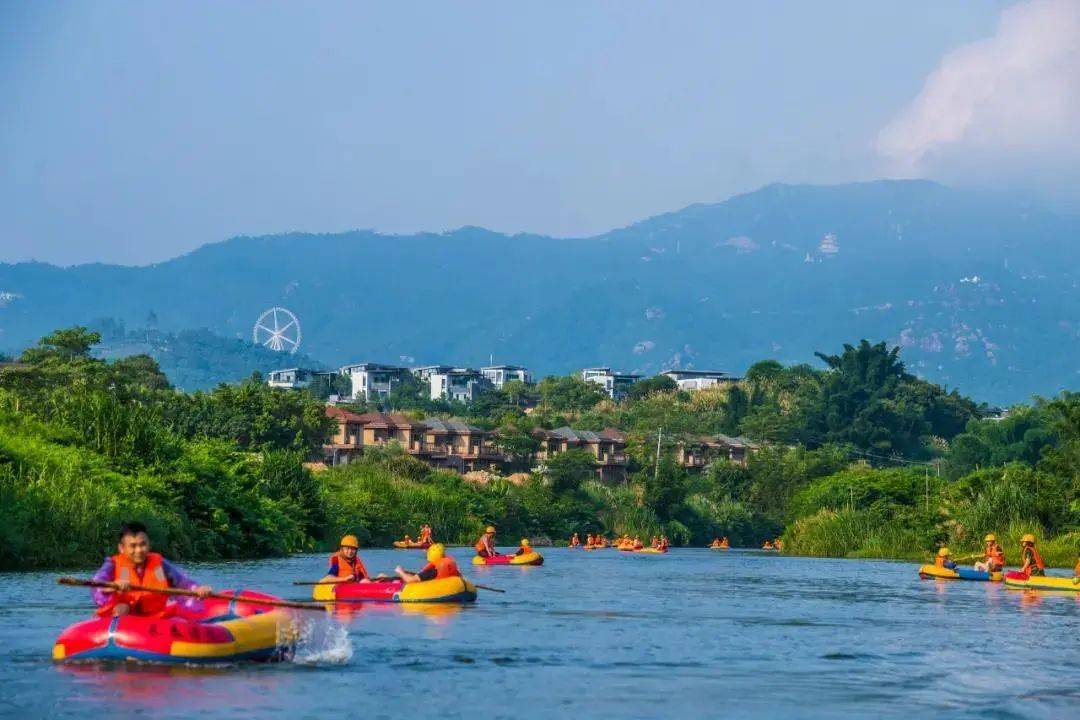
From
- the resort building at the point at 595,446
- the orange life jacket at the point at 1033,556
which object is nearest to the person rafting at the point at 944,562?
the orange life jacket at the point at 1033,556

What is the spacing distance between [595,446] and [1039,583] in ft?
284

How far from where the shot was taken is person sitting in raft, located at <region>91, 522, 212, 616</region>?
67.8 ft

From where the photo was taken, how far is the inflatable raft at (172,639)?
20.2 m

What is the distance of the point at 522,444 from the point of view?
12262cm

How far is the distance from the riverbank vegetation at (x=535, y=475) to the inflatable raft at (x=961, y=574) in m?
10.1

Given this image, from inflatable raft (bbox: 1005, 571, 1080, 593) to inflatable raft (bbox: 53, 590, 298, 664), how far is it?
1015 inches

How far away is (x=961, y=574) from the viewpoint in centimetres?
4791

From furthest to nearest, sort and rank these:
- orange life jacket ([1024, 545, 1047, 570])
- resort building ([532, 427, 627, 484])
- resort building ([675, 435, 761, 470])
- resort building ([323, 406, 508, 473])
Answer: resort building ([675, 435, 761, 470])
resort building ([532, 427, 627, 484])
resort building ([323, 406, 508, 473])
orange life jacket ([1024, 545, 1047, 570])

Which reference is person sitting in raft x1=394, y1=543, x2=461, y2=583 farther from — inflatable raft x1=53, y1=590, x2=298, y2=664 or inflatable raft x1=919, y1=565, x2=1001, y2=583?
inflatable raft x1=919, y1=565, x2=1001, y2=583

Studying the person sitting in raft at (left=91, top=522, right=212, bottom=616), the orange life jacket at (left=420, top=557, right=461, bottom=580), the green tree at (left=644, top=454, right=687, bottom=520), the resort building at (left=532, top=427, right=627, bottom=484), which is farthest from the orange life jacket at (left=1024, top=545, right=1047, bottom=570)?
the resort building at (left=532, top=427, right=627, bottom=484)

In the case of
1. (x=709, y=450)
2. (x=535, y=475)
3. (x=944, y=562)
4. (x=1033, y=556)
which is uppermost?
(x=709, y=450)

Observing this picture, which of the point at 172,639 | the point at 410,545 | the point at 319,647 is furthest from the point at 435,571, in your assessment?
the point at 410,545

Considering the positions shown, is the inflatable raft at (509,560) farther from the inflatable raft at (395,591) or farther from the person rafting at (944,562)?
the inflatable raft at (395,591)

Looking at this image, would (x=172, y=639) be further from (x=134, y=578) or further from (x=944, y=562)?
(x=944, y=562)
